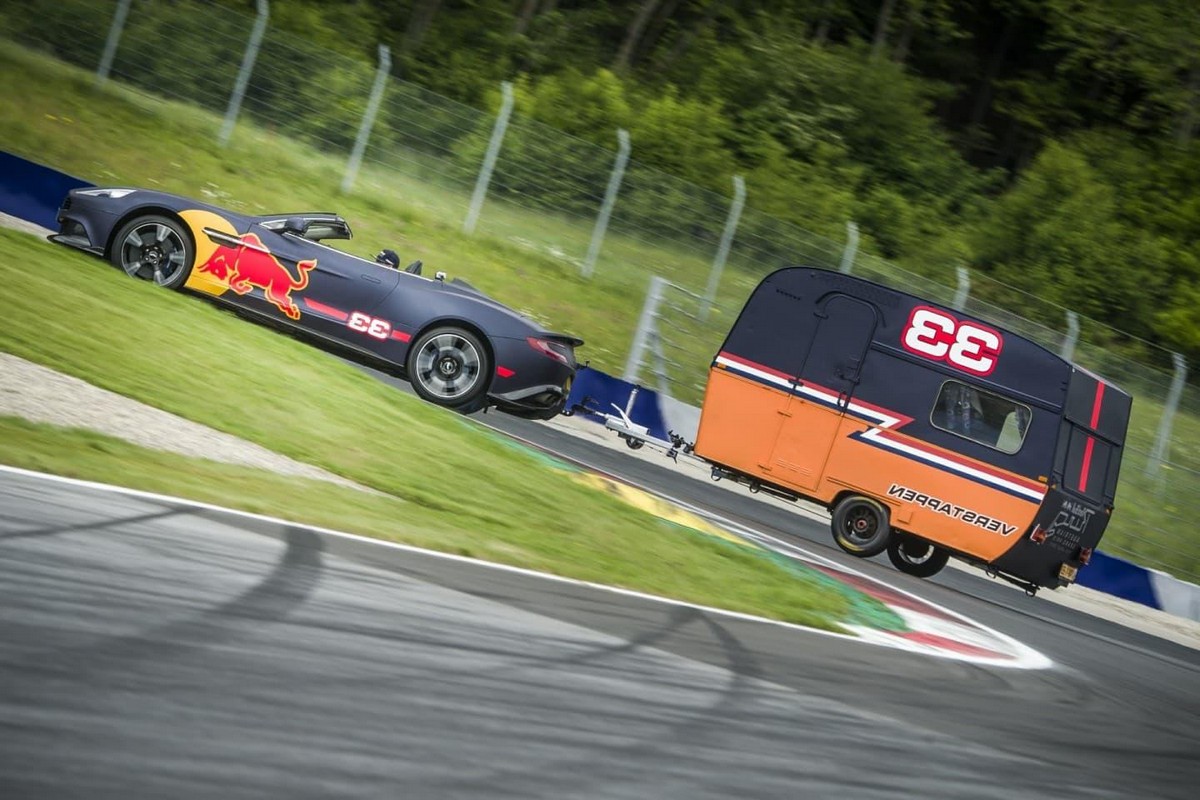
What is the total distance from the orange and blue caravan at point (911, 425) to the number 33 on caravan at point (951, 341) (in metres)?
0.01

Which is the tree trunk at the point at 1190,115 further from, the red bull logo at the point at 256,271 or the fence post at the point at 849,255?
the red bull logo at the point at 256,271

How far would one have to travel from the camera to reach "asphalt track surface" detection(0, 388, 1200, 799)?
12.3ft

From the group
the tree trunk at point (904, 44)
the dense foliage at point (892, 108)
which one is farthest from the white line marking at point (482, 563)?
the tree trunk at point (904, 44)

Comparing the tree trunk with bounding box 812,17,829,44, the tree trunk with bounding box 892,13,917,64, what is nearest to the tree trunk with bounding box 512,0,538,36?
the tree trunk with bounding box 812,17,829,44

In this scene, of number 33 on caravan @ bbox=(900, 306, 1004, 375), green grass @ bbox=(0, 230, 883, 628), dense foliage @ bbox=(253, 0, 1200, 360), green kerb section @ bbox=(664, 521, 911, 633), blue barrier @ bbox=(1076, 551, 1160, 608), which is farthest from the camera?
dense foliage @ bbox=(253, 0, 1200, 360)

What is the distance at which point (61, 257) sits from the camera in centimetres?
1212

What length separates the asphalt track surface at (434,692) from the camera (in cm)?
376

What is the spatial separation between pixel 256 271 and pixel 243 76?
10.6 metres

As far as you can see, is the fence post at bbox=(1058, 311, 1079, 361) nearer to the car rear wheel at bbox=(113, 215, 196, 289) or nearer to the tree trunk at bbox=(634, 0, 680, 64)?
the car rear wheel at bbox=(113, 215, 196, 289)

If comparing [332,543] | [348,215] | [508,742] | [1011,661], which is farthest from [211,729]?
[348,215]

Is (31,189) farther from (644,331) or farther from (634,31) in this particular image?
(634,31)

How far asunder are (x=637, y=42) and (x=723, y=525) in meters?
25.9

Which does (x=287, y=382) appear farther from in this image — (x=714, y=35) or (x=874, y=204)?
(x=714, y=35)

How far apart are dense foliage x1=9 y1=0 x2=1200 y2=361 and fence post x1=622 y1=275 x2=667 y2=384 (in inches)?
139
